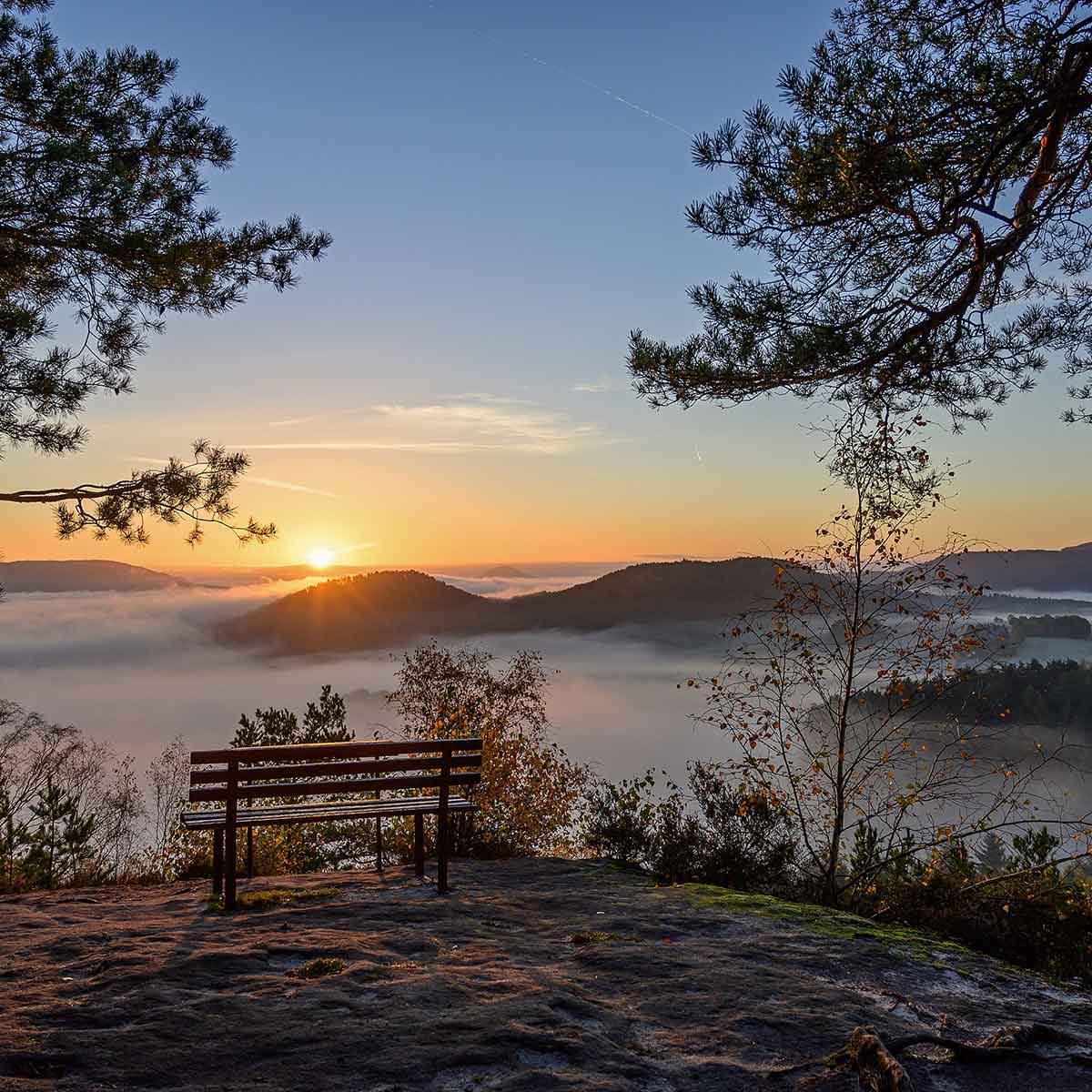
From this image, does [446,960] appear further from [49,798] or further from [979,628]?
[49,798]

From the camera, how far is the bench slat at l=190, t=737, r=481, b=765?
5805 millimetres

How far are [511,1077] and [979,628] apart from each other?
5.87 meters

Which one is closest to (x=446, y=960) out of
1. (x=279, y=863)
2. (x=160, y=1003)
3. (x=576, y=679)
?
(x=160, y=1003)

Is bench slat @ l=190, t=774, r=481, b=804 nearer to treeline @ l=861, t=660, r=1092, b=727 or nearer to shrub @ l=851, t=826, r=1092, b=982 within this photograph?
shrub @ l=851, t=826, r=1092, b=982

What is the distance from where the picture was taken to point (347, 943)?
482cm

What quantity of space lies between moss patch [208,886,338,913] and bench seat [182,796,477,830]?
1.59 feet

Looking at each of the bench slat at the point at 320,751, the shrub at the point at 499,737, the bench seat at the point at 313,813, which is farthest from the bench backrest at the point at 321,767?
the shrub at the point at 499,737

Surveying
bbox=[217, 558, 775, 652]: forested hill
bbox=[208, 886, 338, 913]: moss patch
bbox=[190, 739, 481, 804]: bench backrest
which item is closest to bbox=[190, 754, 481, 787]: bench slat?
bbox=[190, 739, 481, 804]: bench backrest

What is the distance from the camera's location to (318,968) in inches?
172

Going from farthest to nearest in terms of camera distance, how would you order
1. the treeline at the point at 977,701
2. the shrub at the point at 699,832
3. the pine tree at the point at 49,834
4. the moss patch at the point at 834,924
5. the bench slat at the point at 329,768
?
the pine tree at the point at 49,834
the shrub at the point at 699,832
the treeline at the point at 977,701
the bench slat at the point at 329,768
the moss patch at the point at 834,924

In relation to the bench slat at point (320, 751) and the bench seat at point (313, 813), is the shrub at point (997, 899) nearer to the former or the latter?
the bench seat at point (313, 813)

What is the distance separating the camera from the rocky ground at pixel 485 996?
332 cm

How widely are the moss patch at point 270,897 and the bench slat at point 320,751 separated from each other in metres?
0.95

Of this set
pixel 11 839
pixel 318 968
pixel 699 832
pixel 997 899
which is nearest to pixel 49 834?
pixel 11 839
